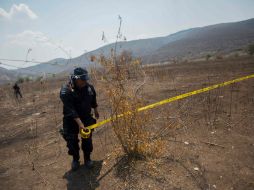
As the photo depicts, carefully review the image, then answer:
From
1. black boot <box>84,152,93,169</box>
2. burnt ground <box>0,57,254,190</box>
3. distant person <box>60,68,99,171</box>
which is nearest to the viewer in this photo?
burnt ground <box>0,57,254,190</box>

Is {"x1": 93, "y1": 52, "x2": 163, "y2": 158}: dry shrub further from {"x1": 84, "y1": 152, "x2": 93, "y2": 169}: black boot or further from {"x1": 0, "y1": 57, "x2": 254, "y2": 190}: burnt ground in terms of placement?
{"x1": 84, "y1": 152, "x2": 93, "y2": 169}: black boot

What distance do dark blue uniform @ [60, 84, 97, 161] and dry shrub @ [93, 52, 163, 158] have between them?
0.35 m

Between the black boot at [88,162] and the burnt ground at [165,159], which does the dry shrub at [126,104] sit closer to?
the burnt ground at [165,159]

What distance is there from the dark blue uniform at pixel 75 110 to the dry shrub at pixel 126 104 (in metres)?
0.35

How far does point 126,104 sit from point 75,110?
0.75 metres

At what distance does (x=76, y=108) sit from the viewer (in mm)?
3602

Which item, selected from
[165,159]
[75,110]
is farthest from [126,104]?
[165,159]

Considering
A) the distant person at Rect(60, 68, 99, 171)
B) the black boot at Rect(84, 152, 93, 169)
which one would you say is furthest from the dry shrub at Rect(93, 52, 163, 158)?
the black boot at Rect(84, 152, 93, 169)

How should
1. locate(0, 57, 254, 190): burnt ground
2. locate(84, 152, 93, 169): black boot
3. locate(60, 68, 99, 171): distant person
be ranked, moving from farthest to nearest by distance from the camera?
locate(84, 152, 93, 169): black boot < locate(60, 68, 99, 171): distant person < locate(0, 57, 254, 190): burnt ground

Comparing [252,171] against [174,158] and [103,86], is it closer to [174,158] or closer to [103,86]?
[174,158]

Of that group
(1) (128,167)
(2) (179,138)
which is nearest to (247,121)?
(2) (179,138)

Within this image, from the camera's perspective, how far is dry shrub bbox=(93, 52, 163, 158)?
3.33 meters

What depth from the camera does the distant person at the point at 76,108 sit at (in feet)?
11.1

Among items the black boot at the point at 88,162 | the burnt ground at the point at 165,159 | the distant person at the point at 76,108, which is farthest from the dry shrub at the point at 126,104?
the black boot at the point at 88,162
